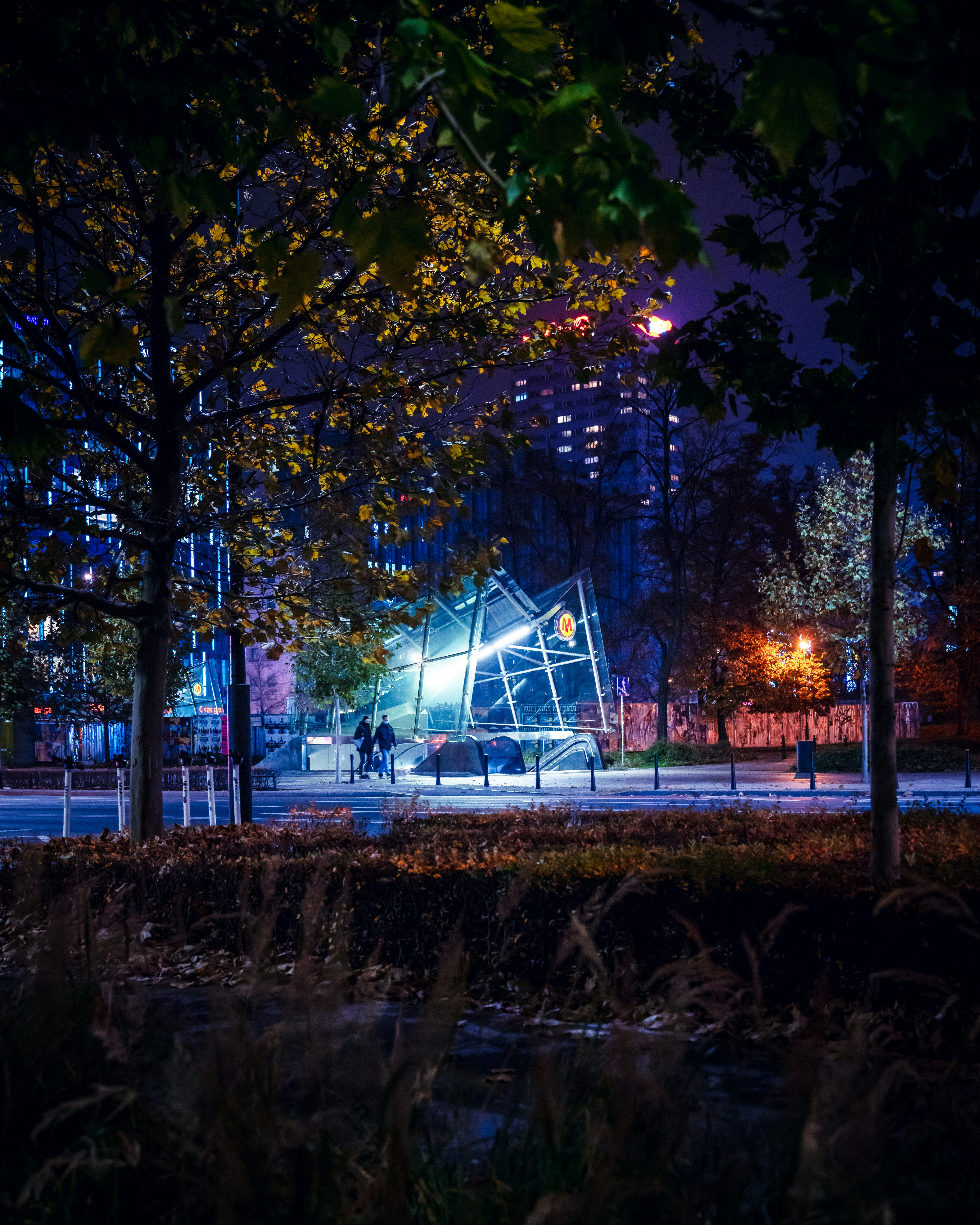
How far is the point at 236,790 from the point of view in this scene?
1449 cm

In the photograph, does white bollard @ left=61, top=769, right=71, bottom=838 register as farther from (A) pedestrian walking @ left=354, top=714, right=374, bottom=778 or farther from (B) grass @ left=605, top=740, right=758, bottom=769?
(B) grass @ left=605, top=740, right=758, bottom=769

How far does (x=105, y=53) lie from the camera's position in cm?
498

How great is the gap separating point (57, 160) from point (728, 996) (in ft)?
27.9

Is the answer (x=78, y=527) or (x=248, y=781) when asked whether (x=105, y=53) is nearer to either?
(x=78, y=527)

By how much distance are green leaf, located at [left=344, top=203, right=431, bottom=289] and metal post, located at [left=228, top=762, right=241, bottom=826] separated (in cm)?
1066

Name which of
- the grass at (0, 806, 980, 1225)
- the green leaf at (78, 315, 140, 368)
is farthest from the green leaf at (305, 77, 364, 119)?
the grass at (0, 806, 980, 1225)

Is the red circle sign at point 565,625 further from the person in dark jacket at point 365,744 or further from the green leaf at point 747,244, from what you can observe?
the green leaf at point 747,244

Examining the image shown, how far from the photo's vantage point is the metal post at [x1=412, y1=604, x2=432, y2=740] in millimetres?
38281

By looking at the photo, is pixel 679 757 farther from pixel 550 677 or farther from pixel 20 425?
pixel 20 425

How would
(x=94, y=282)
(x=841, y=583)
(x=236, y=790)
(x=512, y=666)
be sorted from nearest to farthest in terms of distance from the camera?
1. (x=94, y=282)
2. (x=236, y=790)
3. (x=512, y=666)
4. (x=841, y=583)

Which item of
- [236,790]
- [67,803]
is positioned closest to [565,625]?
[67,803]

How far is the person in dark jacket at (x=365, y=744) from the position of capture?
34.8 m

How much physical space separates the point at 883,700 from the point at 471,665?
30.4 meters

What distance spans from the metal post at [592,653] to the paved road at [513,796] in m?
3.83
